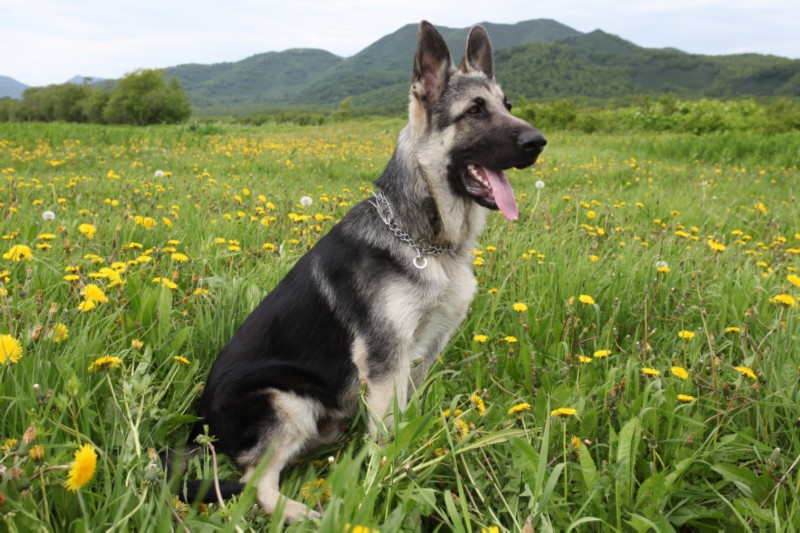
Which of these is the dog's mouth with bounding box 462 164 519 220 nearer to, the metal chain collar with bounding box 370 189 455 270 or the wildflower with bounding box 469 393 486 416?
the metal chain collar with bounding box 370 189 455 270

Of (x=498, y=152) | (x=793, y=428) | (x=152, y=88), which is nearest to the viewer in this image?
(x=793, y=428)

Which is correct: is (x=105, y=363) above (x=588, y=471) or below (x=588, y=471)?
above

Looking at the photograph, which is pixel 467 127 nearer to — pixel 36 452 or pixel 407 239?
pixel 407 239

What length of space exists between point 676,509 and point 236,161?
31.2ft

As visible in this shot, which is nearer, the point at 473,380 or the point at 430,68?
the point at 473,380

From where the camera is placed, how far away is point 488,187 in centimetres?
267

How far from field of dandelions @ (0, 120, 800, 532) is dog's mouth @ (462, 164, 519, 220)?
2.26 feet

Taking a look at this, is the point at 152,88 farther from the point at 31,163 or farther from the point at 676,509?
the point at 676,509

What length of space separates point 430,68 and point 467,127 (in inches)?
15.4

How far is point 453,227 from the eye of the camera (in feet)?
8.89

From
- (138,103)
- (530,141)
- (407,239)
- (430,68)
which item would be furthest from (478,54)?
(138,103)

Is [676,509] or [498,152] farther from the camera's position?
[498,152]

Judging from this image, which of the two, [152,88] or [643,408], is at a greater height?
[152,88]

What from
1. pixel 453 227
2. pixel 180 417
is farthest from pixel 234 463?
pixel 453 227
